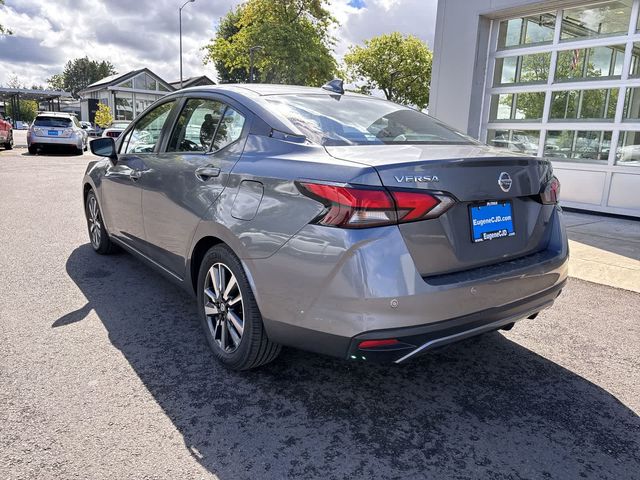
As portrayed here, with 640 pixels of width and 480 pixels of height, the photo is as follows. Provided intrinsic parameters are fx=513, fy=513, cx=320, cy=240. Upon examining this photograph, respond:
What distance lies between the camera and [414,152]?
2453 mm

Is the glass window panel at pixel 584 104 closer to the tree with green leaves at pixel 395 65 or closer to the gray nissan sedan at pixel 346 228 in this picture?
the gray nissan sedan at pixel 346 228

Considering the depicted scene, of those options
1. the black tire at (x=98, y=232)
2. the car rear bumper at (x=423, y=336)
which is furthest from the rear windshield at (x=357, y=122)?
the black tire at (x=98, y=232)

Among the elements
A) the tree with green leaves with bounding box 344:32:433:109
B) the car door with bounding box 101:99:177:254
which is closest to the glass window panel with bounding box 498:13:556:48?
the car door with bounding box 101:99:177:254

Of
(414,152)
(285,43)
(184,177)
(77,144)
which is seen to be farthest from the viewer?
(285,43)

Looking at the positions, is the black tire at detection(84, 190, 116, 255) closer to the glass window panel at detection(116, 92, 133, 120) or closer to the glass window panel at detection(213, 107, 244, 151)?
the glass window panel at detection(213, 107, 244, 151)

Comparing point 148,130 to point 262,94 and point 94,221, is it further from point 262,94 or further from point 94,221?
point 94,221

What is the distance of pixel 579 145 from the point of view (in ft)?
28.2

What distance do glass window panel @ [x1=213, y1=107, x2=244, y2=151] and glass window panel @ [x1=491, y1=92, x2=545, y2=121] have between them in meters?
7.55

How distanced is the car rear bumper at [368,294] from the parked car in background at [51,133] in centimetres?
1951

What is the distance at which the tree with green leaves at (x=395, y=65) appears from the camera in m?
42.4

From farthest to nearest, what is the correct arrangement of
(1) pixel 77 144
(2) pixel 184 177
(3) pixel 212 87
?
(1) pixel 77 144, (3) pixel 212 87, (2) pixel 184 177

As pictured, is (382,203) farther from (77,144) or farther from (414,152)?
(77,144)

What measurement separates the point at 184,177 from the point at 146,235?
83 cm

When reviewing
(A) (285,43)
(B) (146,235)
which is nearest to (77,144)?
(A) (285,43)
